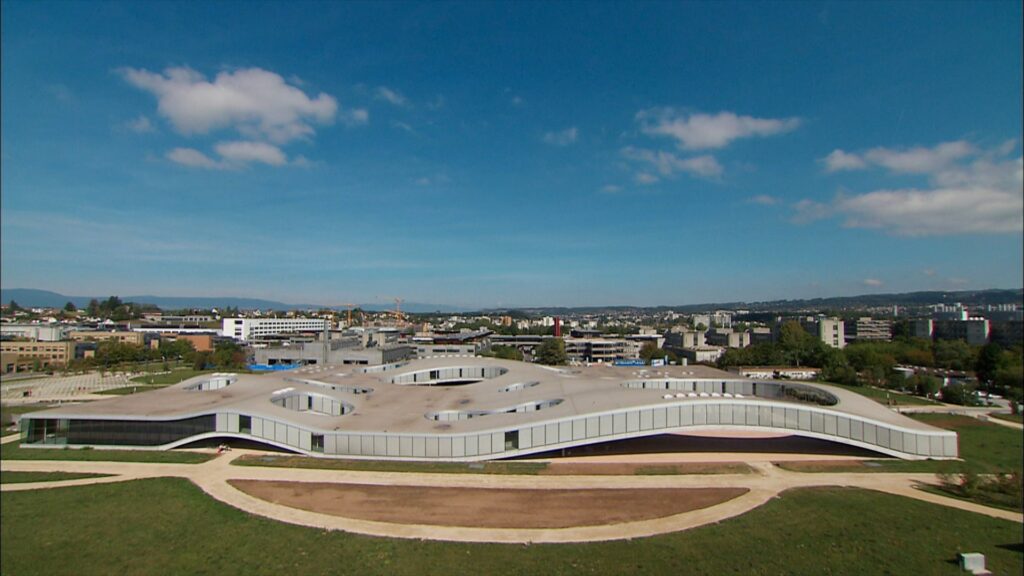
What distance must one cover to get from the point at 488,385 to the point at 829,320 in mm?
92448

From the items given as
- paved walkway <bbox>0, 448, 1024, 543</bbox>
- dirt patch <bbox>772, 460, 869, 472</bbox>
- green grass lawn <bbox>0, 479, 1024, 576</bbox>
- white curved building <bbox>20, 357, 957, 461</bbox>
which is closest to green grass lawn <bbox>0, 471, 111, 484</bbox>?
paved walkway <bbox>0, 448, 1024, 543</bbox>

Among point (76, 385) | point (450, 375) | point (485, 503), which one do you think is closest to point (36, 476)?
point (485, 503)

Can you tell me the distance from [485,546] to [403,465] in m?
11.9

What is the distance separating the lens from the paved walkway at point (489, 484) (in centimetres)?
2005

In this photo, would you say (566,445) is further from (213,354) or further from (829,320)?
(829,320)

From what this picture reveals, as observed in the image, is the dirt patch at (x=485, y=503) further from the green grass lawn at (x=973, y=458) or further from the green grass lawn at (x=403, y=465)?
the green grass lawn at (x=973, y=458)

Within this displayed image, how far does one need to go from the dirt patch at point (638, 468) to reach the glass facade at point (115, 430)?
22.4 m

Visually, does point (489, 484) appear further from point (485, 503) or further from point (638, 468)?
point (638, 468)

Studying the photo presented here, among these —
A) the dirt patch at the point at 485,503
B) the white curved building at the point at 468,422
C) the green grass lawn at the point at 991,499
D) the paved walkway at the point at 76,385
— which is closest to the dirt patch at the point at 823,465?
the white curved building at the point at 468,422

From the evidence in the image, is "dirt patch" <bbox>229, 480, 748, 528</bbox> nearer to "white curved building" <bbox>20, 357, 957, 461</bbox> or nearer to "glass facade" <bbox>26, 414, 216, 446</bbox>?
"white curved building" <bbox>20, 357, 957, 461</bbox>

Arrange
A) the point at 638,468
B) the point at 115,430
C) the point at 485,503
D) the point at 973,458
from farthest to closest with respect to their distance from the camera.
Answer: the point at 115,430 < the point at 973,458 < the point at 638,468 < the point at 485,503

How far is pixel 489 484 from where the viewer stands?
2606 cm

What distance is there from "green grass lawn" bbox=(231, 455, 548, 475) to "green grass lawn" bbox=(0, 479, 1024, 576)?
6899 millimetres

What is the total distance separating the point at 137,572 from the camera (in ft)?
52.3
